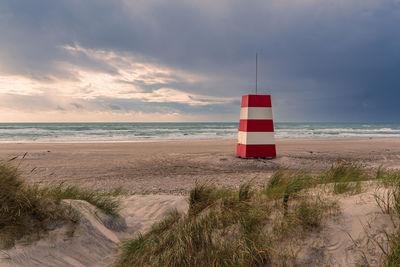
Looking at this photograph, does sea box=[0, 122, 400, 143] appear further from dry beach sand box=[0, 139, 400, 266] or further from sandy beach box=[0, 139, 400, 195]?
dry beach sand box=[0, 139, 400, 266]

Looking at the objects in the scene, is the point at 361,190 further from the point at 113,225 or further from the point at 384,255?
the point at 113,225

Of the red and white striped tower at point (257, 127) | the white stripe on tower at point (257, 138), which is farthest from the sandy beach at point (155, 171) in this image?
the white stripe on tower at point (257, 138)

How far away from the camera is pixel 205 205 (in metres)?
2.77

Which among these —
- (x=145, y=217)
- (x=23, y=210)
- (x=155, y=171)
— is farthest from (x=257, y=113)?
(x=23, y=210)

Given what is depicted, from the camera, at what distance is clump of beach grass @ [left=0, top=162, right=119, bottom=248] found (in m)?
Answer: 2.40

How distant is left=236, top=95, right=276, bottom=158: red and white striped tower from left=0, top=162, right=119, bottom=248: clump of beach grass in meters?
6.29

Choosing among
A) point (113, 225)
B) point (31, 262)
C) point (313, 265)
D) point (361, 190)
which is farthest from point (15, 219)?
point (361, 190)

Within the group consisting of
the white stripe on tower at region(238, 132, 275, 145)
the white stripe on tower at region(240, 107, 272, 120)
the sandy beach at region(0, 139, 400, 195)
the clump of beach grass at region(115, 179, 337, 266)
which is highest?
the white stripe on tower at region(240, 107, 272, 120)

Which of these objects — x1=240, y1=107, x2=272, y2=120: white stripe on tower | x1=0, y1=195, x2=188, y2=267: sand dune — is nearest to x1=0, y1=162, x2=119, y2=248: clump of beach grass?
x1=0, y1=195, x2=188, y2=267: sand dune

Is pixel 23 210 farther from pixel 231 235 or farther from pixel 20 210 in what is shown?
pixel 231 235

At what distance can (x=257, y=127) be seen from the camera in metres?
8.22

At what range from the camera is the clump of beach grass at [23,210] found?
2.40 metres

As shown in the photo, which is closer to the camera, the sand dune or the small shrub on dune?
the sand dune

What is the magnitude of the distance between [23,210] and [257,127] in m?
6.85
